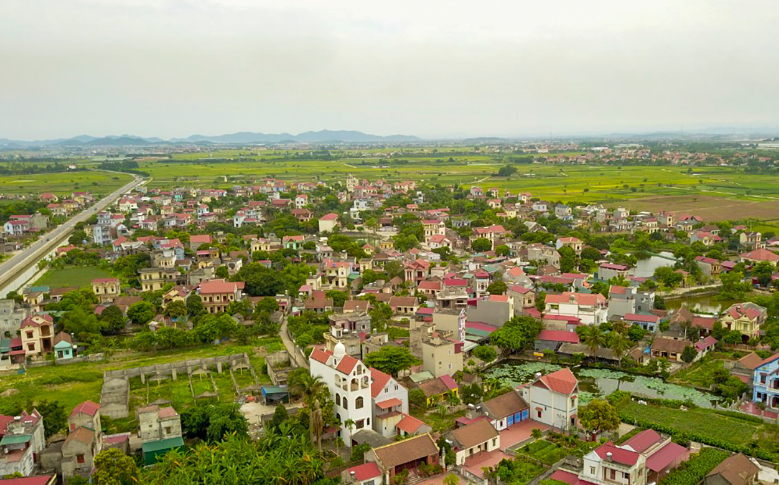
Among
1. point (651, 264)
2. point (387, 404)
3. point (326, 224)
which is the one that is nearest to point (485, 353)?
point (387, 404)

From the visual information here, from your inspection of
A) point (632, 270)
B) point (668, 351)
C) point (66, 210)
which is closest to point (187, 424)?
point (668, 351)

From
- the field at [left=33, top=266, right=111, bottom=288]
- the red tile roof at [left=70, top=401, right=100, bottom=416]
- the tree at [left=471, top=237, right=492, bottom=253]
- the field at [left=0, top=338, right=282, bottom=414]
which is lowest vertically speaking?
the field at [left=0, top=338, right=282, bottom=414]

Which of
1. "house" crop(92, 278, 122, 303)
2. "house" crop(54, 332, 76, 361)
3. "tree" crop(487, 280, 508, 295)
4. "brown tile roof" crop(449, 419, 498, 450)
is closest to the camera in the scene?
"brown tile roof" crop(449, 419, 498, 450)

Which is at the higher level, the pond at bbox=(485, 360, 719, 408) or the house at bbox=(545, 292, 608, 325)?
the house at bbox=(545, 292, 608, 325)

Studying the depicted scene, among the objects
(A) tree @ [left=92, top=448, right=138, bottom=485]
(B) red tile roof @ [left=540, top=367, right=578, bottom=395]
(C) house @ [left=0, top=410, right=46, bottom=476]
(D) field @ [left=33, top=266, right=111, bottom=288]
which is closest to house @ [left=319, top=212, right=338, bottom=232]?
(D) field @ [left=33, top=266, right=111, bottom=288]

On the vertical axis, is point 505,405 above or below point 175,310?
below

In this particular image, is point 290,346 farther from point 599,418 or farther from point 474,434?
point 599,418

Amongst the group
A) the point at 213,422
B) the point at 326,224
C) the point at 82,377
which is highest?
the point at 326,224

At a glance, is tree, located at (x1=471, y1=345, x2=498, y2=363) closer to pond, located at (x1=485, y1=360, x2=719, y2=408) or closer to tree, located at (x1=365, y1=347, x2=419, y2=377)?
pond, located at (x1=485, y1=360, x2=719, y2=408)
